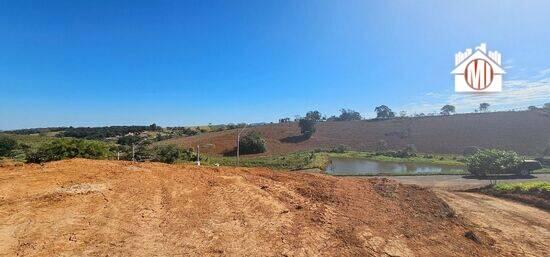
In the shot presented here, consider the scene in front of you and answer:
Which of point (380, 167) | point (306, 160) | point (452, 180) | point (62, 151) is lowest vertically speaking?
point (380, 167)

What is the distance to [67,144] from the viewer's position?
76.3ft

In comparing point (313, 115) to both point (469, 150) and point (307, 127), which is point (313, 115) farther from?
point (469, 150)

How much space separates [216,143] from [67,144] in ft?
139

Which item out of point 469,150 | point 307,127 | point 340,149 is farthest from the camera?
point 307,127

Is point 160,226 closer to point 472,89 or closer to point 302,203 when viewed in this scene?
point 302,203

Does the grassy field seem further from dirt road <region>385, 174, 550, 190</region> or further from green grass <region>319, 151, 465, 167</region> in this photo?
dirt road <region>385, 174, 550, 190</region>

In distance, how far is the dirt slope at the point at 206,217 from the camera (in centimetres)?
883

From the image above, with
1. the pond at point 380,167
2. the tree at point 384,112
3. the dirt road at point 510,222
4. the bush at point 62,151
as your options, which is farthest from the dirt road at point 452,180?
the tree at point 384,112

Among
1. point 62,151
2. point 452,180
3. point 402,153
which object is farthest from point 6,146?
point 402,153

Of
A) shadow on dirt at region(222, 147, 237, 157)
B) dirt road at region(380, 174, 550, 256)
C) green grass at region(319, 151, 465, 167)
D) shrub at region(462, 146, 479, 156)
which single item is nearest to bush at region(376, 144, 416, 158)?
green grass at region(319, 151, 465, 167)

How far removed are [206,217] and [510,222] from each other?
34.6 feet

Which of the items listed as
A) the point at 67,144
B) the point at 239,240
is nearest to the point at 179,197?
the point at 239,240

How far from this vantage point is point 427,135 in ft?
231

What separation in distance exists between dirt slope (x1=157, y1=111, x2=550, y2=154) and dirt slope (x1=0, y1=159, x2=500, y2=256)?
153 ft
